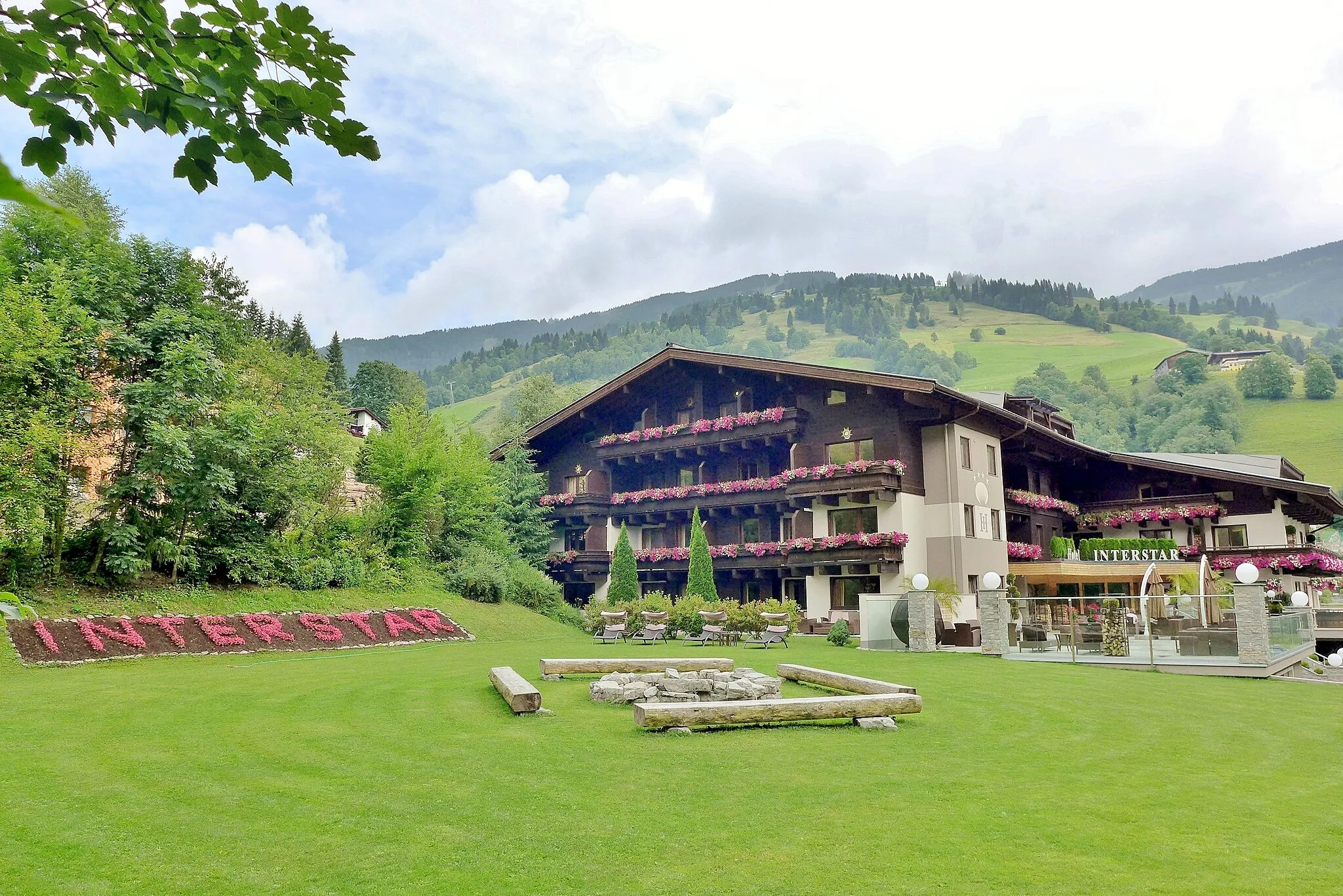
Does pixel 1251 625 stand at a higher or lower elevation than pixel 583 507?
lower

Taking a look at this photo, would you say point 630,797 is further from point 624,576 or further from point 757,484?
point 757,484

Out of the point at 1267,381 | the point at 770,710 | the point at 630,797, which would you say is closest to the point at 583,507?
the point at 770,710

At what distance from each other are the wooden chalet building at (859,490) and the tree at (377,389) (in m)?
39.3

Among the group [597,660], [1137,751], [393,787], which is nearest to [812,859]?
[393,787]

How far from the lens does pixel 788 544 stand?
37.2 meters

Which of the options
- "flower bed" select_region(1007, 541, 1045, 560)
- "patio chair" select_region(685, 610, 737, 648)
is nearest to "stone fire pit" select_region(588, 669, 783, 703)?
"patio chair" select_region(685, 610, 737, 648)

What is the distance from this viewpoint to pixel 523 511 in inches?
1714

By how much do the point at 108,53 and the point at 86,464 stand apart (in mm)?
23409

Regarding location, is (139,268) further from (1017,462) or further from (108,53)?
(1017,462)

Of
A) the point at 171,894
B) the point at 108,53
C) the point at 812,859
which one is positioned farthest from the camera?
the point at 812,859

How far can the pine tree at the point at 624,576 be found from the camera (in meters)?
35.5

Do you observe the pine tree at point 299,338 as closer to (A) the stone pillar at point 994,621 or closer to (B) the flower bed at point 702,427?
(B) the flower bed at point 702,427

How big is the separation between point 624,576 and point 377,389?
54852mm

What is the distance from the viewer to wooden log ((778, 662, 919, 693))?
42.7ft
